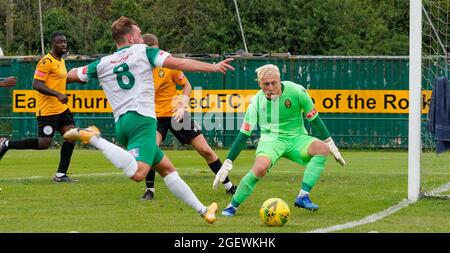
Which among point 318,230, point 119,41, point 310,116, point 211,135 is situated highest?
point 119,41

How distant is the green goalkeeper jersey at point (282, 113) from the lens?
11883 millimetres

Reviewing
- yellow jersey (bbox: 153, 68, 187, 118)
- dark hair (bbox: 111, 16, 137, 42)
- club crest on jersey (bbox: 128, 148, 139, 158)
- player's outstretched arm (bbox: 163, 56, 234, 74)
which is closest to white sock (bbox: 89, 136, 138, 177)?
club crest on jersey (bbox: 128, 148, 139, 158)

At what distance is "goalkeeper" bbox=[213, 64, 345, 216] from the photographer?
11742 mm

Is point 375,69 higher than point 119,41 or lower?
lower

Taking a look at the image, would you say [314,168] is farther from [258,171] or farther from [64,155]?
[64,155]

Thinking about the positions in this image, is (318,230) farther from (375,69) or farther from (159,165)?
(375,69)

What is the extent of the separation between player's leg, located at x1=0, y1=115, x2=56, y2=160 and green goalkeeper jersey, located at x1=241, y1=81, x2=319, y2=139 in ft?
16.1

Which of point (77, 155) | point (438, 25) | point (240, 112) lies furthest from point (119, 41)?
point (240, 112)

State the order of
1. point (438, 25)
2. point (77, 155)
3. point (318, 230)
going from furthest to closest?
1. point (77, 155)
2. point (438, 25)
3. point (318, 230)

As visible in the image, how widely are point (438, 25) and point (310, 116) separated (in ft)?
14.7

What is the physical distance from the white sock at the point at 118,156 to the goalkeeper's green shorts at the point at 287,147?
2.10 m

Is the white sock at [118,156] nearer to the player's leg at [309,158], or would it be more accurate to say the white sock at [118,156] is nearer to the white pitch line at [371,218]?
Result: the white pitch line at [371,218]

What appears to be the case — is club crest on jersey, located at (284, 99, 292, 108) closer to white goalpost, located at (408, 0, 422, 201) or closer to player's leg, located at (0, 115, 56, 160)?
white goalpost, located at (408, 0, 422, 201)
